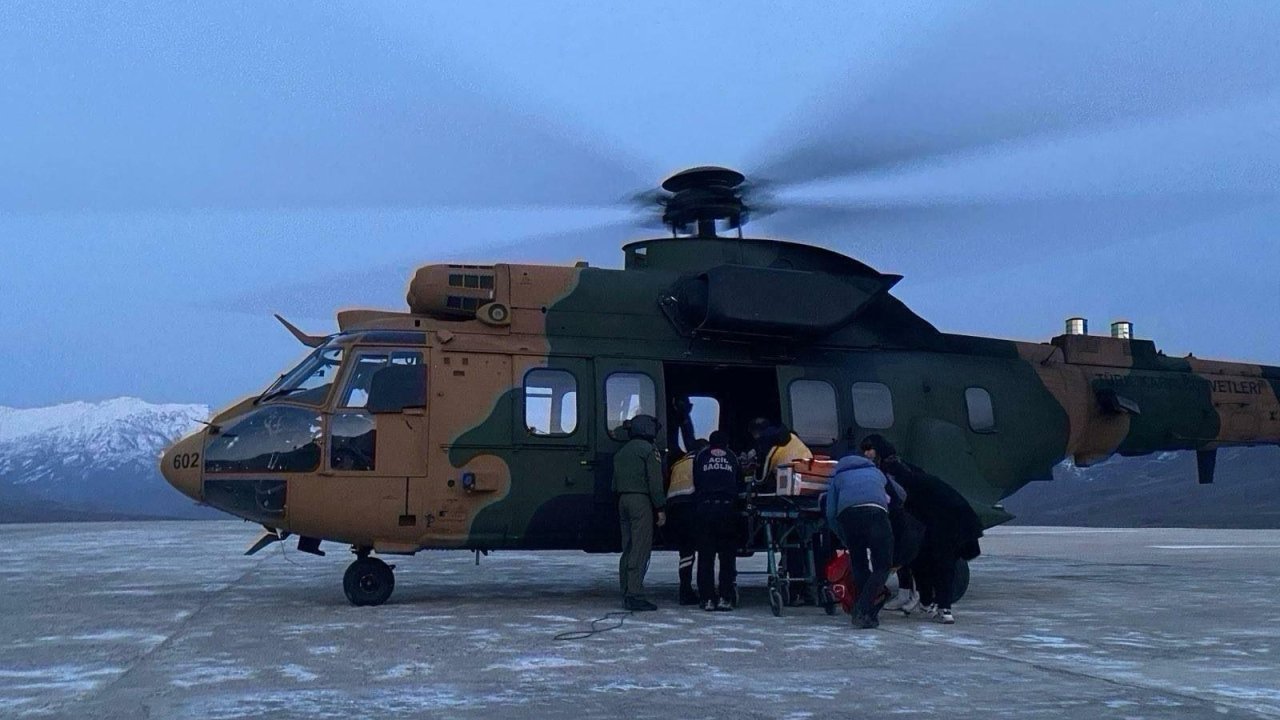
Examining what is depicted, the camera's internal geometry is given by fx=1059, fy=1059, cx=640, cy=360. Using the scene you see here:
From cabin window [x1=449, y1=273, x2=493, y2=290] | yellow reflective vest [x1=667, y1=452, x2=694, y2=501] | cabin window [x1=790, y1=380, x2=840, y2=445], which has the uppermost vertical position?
cabin window [x1=449, y1=273, x2=493, y2=290]

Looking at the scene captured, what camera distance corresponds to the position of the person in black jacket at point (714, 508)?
9797 mm

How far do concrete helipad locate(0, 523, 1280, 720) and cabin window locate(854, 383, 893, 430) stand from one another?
84.6 inches

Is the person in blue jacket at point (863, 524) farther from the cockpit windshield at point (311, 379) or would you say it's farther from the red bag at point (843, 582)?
the cockpit windshield at point (311, 379)

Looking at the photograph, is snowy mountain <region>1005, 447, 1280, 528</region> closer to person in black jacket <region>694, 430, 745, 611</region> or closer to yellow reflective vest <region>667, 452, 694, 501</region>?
yellow reflective vest <region>667, 452, 694, 501</region>

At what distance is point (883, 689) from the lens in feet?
19.6

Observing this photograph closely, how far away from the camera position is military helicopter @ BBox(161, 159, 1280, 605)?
10164 millimetres

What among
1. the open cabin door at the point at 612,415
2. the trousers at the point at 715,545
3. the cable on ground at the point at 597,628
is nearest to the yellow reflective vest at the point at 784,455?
the trousers at the point at 715,545

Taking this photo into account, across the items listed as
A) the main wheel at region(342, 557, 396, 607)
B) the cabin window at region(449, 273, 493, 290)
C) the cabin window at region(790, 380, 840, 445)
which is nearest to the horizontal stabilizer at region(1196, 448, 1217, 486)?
the cabin window at region(790, 380, 840, 445)

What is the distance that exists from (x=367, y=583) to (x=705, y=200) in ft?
17.1

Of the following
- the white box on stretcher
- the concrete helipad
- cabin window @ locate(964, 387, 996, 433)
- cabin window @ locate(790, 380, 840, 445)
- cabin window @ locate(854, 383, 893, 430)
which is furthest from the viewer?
cabin window @ locate(964, 387, 996, 433)

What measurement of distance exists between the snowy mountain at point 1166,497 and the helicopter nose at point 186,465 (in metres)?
42.1

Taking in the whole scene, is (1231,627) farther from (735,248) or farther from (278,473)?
(278,473)

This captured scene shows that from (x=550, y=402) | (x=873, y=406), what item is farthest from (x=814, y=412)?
(x=550, y=402)

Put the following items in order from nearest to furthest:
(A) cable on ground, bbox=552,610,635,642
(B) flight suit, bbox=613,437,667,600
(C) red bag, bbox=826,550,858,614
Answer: (A) cable on ground, bbox=552,610,635,642 → (C) red bag, bbox=826,550,858,614 → (B) flight suit, bbox=613,437,667,600
